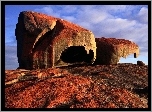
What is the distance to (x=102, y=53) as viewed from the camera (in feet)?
77.3

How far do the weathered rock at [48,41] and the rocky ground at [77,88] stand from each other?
4.33 feet

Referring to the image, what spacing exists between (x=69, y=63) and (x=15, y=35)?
162 inches

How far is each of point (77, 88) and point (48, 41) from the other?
5.29 metres

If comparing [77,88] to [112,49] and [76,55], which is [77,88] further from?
[112,49]

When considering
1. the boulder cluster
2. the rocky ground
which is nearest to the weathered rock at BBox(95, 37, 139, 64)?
the boulder cluster

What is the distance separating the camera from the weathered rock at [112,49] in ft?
76.1

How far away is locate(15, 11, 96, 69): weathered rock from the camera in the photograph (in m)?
21.0

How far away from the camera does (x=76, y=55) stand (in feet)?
76.2

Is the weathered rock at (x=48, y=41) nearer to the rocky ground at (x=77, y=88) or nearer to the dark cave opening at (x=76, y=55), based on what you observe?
the dark cave opening at (x=76, y=55)

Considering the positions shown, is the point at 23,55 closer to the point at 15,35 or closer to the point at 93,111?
the point at 15,35

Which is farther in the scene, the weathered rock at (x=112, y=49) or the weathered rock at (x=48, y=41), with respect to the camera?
the weathered rock at (x=112, y=49)

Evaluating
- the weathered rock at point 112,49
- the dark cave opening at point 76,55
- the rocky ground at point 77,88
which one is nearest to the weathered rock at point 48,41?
the dark cave opening at point 76,55

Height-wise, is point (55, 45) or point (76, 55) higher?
point (55, 45)

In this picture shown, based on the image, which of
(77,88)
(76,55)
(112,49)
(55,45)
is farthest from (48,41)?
(77,88)
